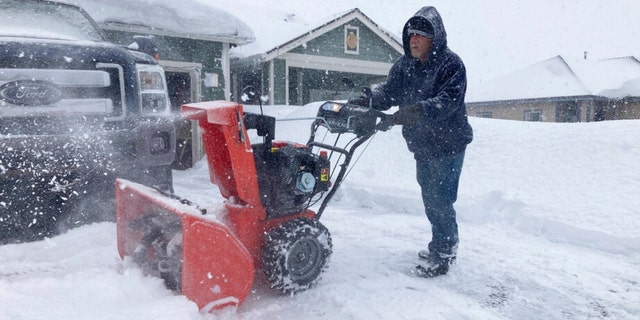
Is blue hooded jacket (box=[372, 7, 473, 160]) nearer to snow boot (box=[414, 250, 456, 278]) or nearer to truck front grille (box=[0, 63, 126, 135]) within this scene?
snow boot (box=[414, 250, 456, 278])

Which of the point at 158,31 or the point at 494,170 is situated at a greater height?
the point at 158,31

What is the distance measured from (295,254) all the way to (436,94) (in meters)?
1.52

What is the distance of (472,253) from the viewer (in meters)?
3.77

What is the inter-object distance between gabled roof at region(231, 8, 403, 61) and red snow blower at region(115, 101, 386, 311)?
11829mm

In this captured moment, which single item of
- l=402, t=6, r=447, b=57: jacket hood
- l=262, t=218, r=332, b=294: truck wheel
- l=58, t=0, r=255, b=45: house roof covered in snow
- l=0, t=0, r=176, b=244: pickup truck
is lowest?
l=262, t=218, r=332, b=294: truck wheel

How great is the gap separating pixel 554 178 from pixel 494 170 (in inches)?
28.7

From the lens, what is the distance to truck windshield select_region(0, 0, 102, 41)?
3639 millimetres

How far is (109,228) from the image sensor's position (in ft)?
11.1

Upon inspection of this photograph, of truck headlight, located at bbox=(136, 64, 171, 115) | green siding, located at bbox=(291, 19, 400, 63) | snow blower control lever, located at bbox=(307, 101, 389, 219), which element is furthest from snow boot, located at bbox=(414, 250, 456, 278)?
green siding, located at bbox=(291, 19, 400, 63)

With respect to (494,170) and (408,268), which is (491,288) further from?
(494,170)

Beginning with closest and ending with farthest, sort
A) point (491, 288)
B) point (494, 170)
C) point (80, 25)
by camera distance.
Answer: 1. point (491, 288)
2. point (80, 25)
3. point (494, 170)

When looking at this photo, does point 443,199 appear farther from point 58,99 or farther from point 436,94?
point 58,99

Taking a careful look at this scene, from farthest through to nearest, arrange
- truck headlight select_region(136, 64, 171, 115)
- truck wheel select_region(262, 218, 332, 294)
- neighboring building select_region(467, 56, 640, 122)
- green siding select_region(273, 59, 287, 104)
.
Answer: neighboring building select_region(467, 56, 640, 122) < green siding select_region(273, 59, 287, 104) < truck headlight select_region(136, 64, 171, 115) < truck wheel select_region(262, 218, 332, 294)

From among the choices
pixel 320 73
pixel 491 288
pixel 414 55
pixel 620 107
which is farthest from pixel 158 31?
pixel 620 107
